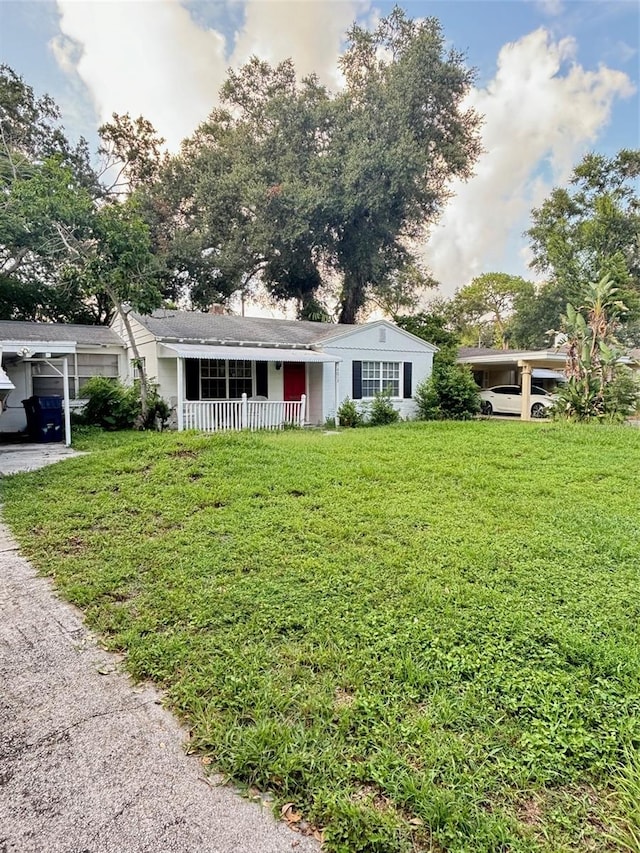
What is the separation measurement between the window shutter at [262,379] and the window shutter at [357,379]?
292 centimetres

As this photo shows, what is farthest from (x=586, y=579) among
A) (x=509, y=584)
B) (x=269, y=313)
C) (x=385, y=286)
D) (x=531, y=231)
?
(x=531, y=231)

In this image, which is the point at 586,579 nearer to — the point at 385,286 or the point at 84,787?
the point at 84,787

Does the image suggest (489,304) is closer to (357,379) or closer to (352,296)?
(352,296)

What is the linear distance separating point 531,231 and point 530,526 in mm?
29389

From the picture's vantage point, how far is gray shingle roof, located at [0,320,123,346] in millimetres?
13867

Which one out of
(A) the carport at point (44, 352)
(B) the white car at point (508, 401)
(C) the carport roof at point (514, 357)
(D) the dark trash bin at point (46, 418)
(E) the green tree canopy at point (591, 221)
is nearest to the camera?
(A) the carport at point (44, 352)

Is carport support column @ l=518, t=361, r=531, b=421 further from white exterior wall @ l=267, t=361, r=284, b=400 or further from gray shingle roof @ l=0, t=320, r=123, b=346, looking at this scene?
gray shingle roof @ l=0, t=320, r=123, b=346

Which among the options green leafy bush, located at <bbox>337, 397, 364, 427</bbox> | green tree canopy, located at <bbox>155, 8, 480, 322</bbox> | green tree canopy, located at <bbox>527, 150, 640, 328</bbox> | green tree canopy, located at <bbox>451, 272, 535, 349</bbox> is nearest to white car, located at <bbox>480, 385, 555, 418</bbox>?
green leafy bush, located at <bbox>337, 397, 364, 427</bbox>

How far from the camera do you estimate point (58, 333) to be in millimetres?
14469

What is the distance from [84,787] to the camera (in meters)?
1.87

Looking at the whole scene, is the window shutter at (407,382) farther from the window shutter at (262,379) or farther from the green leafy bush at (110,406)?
the green leafy bush at (110,406)

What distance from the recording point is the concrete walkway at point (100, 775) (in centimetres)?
166

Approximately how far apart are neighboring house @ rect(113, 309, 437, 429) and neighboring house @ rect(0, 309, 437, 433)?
1.2 inches

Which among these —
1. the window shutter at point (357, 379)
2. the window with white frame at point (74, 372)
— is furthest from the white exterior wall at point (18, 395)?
the window shutter at point (357, 379)
